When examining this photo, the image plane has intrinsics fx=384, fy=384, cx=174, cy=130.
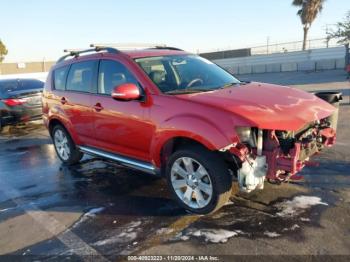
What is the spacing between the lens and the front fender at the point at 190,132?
3.91 meters

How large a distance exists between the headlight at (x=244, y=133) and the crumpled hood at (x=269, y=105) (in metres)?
0.15

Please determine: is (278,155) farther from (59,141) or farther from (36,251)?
(59,141)

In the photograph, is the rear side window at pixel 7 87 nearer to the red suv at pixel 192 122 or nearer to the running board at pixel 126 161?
the red suv at pixel 192 122

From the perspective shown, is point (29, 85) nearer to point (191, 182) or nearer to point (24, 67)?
point (191, 182)

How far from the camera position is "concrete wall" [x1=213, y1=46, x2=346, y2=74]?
26.7 meters

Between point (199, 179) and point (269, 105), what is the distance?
1.13 meters

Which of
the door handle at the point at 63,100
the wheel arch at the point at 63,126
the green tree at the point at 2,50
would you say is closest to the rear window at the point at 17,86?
the wheel arch at the point at 63,126

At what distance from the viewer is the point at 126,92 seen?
15.0 ft

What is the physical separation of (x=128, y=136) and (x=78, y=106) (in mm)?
1380

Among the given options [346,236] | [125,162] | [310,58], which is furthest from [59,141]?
[310,58]

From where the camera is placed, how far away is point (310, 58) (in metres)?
29.0

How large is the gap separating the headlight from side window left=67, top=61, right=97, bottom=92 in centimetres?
276

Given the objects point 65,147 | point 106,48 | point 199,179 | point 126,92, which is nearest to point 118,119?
point 126,92

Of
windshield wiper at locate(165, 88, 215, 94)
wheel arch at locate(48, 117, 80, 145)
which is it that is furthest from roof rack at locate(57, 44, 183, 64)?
windshield wiper at locate(165, 88, 215, 94)
